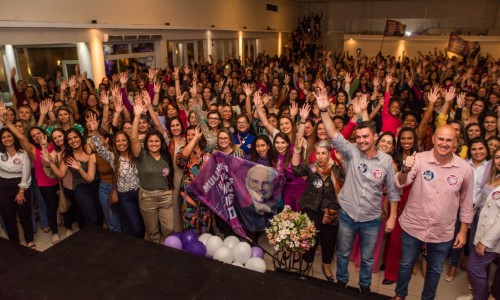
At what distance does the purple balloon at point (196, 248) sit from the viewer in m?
3.23

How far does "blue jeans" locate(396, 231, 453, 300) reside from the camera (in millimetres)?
2655

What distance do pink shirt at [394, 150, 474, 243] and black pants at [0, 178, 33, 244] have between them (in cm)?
375

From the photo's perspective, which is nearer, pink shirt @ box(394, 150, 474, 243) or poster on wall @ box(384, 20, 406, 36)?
pink shirt @ box(394, 150, 474, 243)

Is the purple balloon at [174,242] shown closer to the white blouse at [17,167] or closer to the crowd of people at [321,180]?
the crowd of people at [321,180]

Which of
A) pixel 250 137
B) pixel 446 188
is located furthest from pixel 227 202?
pixel 446 188

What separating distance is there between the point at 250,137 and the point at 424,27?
19510mm

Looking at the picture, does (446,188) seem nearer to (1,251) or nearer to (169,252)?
(169,252)

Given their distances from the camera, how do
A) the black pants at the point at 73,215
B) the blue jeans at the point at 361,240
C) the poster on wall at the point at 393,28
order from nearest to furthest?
1. the blue jeans at the point at 361,240
2. the black pants at the point at 73,215
3. the poster on wall at the point at 393,28

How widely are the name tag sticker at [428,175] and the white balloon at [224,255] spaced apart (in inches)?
71.2

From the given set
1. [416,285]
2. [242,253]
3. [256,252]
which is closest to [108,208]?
[242,253]

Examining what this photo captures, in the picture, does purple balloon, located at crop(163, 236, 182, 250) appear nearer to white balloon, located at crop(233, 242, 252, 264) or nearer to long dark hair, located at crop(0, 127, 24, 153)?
white balloon, located at crop(233, 242, 252, 264)

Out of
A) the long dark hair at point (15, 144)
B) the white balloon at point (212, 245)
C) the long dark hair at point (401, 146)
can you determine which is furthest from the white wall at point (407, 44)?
the long dark hair at point (15, 144)

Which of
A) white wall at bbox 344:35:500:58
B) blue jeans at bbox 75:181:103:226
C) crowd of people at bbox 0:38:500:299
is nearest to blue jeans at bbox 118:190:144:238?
crowd of people at bbox 0:38:500:299

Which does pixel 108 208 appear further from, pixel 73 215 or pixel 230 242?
pixel 230 242
